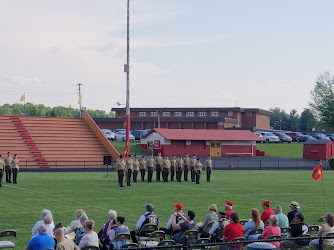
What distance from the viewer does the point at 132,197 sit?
89.9 ft

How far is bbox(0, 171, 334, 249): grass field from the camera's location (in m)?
21.0

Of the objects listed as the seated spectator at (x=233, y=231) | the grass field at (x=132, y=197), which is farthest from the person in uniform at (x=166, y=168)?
the seated spectator at (x=233, y=231)

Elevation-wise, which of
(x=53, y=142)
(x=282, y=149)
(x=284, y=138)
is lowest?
(x=282, y=149)

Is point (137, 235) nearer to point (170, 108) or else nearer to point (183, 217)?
point (183, 217)

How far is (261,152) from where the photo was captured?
70.4 m

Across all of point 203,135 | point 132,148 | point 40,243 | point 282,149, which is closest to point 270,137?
point 282,149

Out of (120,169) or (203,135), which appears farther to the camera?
(203,135)

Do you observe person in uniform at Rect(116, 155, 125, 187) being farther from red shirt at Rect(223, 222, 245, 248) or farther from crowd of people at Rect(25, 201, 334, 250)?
red shirt at Rect(223, 222, 245, 248)

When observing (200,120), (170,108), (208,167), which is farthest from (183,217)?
(170,108)

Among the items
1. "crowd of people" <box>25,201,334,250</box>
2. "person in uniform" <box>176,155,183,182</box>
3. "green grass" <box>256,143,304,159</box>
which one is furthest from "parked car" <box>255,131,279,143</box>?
"crowd of people" <box>25,201,334,250</box>

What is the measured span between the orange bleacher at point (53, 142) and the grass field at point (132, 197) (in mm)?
11547

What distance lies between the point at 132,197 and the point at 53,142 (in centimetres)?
2825

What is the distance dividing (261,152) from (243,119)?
28981mm

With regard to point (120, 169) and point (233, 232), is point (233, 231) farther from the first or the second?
point (120, 169)
